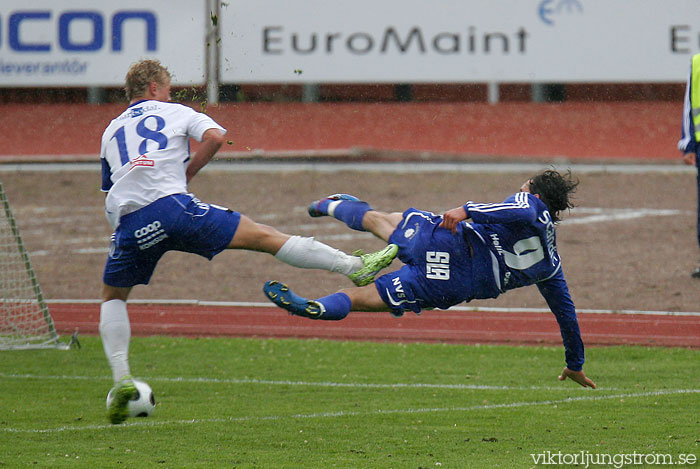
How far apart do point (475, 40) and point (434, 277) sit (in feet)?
38.1

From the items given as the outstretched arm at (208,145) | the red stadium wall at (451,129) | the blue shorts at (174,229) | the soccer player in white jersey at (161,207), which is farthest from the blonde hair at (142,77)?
the red stadium wall at (451,129)

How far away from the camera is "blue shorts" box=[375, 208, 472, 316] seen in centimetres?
631

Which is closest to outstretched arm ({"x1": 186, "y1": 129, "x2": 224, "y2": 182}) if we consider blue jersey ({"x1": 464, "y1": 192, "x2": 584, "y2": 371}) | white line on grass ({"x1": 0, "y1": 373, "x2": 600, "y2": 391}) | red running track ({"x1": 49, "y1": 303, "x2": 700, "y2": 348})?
blue jersey ({"x1": 464, "y1": 192, "x2": 584, "y2": 371})

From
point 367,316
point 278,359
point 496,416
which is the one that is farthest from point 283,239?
point 367,316

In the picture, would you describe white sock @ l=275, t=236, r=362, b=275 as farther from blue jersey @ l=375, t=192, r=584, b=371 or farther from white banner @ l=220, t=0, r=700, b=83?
white banner @ l=220, t=0, r=700, b=83

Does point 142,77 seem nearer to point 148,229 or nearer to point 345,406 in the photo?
point 148,229

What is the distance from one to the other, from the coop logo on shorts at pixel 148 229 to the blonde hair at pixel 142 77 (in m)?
0.88

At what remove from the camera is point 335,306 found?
605cm

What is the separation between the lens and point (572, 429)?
6.64m

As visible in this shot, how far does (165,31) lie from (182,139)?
1124cm

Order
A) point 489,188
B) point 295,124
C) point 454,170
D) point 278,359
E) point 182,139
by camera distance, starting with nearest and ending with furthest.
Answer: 1. point 182,139
2. point 278,359
3. point 489,188
4. point 454,170
5. point 295,124

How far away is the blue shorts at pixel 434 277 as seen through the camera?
6309mm

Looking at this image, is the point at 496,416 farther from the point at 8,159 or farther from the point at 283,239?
the point at 8,159

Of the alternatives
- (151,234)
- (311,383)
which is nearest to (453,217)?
(151,234)
